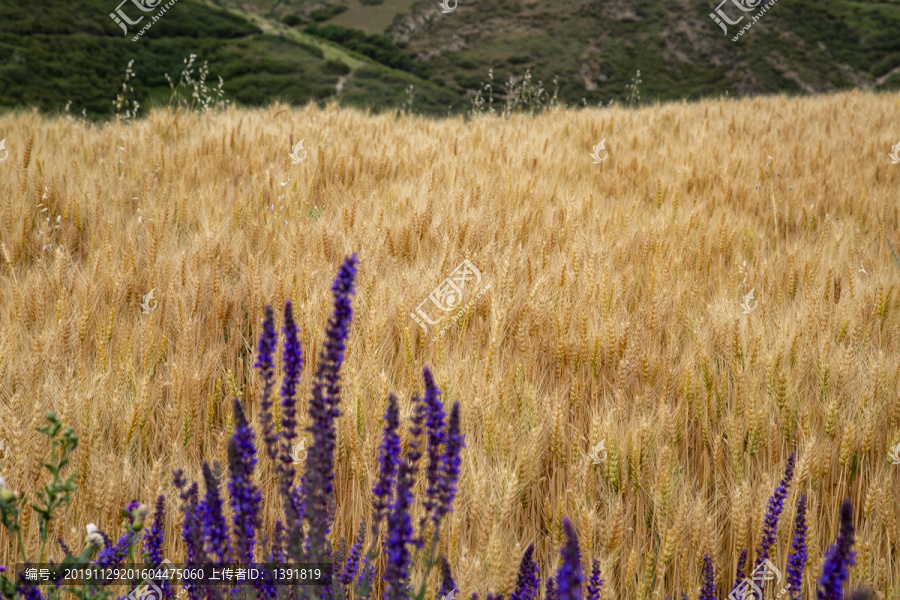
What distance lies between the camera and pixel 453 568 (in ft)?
3.95

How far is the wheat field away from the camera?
134cm

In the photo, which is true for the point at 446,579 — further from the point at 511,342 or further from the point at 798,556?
the point at 511,342

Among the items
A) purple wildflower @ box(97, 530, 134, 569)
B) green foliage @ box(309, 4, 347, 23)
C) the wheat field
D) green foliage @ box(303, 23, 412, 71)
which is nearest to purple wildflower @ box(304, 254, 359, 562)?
the wheat field

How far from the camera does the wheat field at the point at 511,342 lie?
134 cm

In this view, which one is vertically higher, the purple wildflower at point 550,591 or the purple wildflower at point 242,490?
the purple wildflower at point 242,490

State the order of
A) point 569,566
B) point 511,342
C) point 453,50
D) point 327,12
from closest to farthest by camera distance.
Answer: point 569,566
point 511,342
point 453,50
point 327,12

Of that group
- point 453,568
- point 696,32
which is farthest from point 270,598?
point 696,32

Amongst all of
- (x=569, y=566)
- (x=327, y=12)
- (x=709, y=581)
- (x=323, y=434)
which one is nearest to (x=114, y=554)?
(x=323, y=434)

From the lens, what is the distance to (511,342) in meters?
2.11

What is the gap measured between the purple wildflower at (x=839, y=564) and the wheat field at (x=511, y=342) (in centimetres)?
39

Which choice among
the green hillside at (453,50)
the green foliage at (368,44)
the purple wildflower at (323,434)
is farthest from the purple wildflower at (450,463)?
the green foliage at (368,44)

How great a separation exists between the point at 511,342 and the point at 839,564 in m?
1.38

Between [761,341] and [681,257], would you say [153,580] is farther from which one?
[681,257]

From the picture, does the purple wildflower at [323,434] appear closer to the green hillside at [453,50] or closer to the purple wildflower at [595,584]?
the purple wildflower at [595,584]
